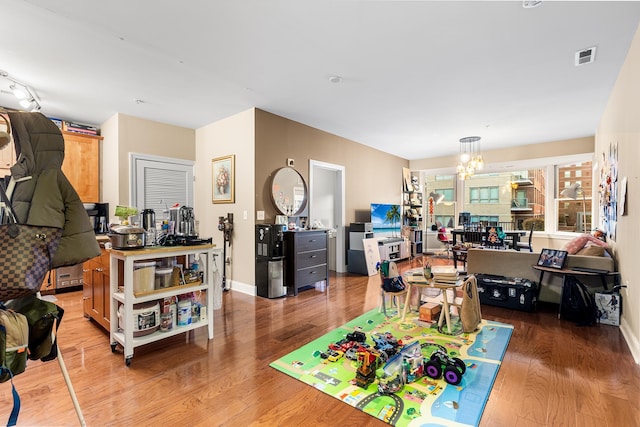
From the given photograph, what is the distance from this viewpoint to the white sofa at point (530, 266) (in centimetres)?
337

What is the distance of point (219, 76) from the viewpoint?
3.37 m

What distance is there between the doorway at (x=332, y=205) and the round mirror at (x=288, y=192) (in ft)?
2.98

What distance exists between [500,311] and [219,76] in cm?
421

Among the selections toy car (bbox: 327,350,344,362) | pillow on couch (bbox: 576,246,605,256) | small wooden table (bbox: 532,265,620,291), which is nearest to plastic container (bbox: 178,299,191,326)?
toy car (bbox: 327,350,344,362)

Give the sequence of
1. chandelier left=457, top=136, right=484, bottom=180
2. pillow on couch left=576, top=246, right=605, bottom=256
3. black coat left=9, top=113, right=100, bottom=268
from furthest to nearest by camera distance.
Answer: chandelier left=457, top=136, right=484, bottom=180, pillow on couch left=576, top=246, right=605, bottom=256, black coat left=9, top=113, right=100, bottom=268

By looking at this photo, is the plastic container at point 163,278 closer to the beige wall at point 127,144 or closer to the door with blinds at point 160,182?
the door with blinds at point 160,182

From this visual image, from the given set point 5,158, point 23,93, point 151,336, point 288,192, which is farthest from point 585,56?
point 5,158

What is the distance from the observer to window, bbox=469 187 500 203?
8.29 m

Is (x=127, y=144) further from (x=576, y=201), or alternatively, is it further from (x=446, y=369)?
(x=576, y=201)

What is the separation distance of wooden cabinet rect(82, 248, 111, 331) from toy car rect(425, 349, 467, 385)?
2741mm

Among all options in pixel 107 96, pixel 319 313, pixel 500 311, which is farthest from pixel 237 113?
pixel 500 311

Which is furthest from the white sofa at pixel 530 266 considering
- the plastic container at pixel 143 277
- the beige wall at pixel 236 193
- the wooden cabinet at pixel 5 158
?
the wooden cabinet at pixel 5 158

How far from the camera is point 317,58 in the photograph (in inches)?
117

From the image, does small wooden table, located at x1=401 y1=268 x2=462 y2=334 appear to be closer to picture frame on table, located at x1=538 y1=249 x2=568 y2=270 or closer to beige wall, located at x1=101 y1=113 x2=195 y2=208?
picture frame on table, located at x1=538 y1=249 x2=568 y2=270
